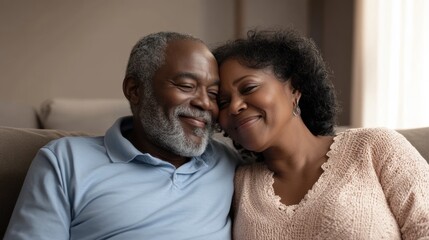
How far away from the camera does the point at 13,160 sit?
144cm

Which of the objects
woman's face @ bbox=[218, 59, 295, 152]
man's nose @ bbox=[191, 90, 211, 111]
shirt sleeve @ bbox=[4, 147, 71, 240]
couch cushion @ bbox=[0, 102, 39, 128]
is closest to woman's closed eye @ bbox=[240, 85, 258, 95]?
woman's face @ bbox=[218, 59, 295, 152]

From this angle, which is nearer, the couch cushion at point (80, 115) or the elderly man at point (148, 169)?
the elderly man at point (148, 169)

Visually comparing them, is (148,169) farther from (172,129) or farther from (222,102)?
(222,102)

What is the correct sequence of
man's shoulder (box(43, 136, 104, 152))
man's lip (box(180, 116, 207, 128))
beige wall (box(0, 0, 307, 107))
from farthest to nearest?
beige wall (box(0, 0, 307, 107)), man's lip (box(180, 116, 207, 128)), man's shoulder (box(43, 136, 104, 152))

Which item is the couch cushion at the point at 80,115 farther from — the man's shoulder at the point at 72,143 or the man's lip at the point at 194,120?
the man's lip at the point at 194,120

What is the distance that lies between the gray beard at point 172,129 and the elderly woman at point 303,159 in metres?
0.07

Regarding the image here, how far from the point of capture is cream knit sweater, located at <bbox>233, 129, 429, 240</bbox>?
126 centimetres

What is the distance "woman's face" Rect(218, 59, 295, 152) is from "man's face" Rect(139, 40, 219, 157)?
0.15ft

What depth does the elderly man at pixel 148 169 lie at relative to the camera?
126 cm

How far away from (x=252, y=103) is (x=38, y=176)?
1.88 feet

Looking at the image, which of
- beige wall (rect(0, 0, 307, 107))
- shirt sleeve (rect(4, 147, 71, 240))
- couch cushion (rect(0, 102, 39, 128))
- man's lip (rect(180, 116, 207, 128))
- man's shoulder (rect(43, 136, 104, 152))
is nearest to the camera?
shirt sleeve (rect(4, 147, 71, 240))

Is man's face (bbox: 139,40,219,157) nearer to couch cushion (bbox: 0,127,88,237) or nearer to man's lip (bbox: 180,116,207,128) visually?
man's lip (bbox: 180,116,207,128)

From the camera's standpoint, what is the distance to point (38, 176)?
1266 millimetres

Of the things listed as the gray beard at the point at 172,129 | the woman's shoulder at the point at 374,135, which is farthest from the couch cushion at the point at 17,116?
the woman's shoulder at the point at 374,135
